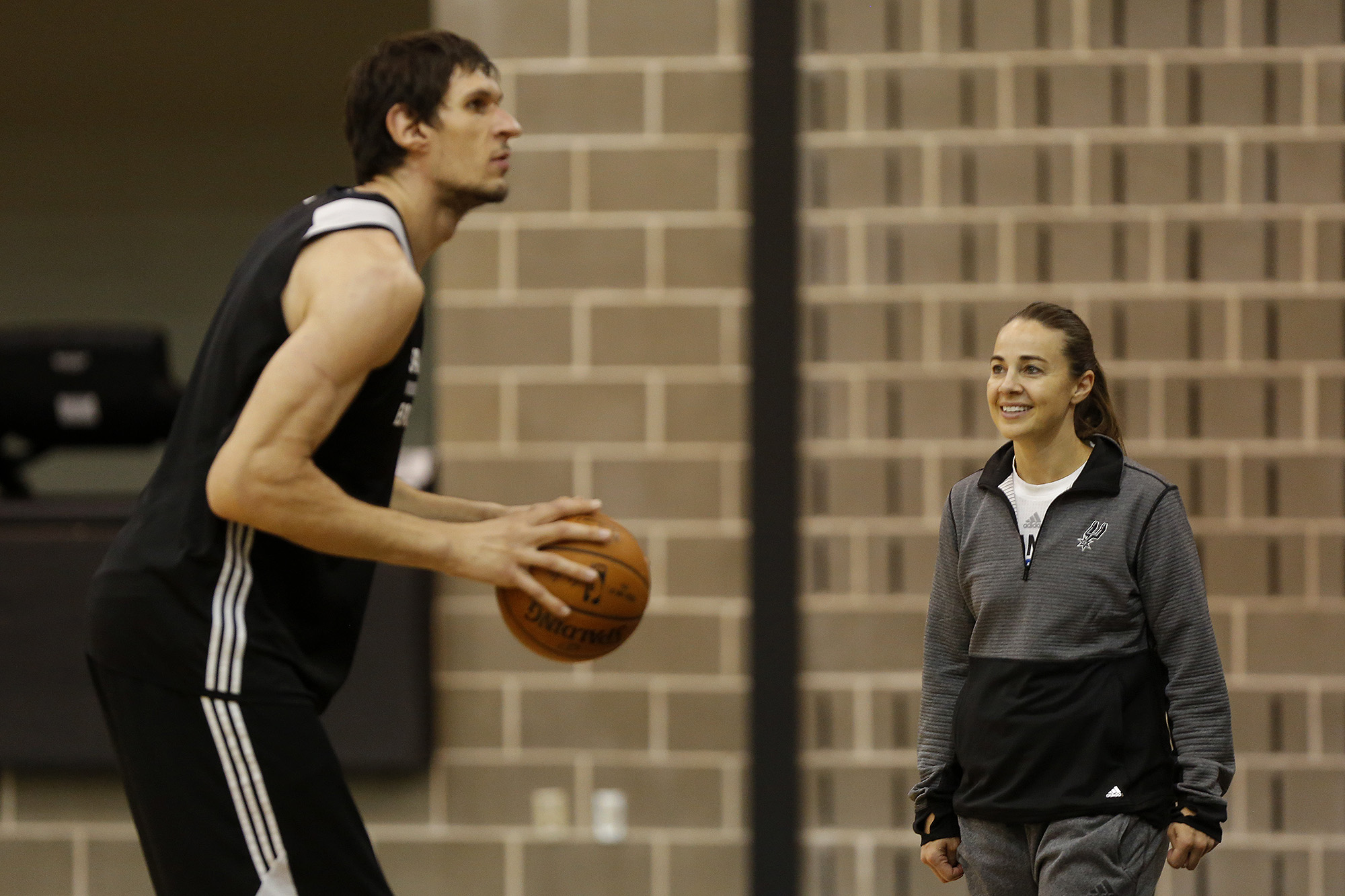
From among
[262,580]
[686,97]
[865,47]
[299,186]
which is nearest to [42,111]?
[299,186]

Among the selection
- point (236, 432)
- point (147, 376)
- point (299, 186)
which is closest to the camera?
point (236, 432)

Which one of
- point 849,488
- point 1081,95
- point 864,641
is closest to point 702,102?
point 1081,95

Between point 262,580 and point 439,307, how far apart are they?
2176mm

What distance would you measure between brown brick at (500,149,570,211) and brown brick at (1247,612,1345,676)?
228 cm

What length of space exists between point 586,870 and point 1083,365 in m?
2.62

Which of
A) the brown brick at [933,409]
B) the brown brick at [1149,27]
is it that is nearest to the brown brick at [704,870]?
the brown brick at [933,409]

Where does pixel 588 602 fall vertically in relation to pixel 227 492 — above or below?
below

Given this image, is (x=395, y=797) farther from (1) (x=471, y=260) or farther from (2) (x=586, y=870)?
(1) (x=471, y=260)

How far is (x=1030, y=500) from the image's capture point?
217cm

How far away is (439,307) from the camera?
427 cm

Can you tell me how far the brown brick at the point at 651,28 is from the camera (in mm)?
4156

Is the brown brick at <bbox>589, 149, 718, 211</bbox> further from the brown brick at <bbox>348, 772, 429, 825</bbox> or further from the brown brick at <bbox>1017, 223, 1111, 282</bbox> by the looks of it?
the brown brick at <bbox>348, 772, 429, 825</bbox>

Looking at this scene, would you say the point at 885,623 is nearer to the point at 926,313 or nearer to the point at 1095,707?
the point at 926,313

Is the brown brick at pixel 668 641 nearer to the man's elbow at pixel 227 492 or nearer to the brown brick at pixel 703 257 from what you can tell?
the brown brick at pixel 703 257
